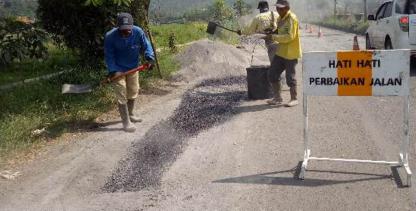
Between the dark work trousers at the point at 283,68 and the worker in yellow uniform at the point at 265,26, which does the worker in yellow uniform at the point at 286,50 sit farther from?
the worker in yellow uniform at the point at 265,26

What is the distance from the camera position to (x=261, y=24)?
8.98 metres

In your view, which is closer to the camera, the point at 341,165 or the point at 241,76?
the point at 341,165

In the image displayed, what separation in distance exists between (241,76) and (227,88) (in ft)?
4.71

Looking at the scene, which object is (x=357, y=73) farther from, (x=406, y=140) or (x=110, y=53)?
(x=110, y=53)

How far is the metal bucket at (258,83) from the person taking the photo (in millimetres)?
8852

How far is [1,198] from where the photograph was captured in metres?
5.30

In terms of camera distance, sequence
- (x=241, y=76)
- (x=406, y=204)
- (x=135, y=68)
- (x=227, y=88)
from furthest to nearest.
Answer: (x=241, y=76), (x=227, y=88), (x=135, y=68), (x=406, y=204)

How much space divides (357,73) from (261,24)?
4.01m

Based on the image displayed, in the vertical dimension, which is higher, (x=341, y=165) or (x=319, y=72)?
(x=319, y=72)

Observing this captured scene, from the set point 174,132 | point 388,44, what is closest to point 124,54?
point 174,132

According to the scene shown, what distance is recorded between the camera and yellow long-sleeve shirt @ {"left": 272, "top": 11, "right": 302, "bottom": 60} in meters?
7.93

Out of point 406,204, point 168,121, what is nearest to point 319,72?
point 406,204

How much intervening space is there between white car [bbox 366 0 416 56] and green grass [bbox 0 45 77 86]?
840 cm

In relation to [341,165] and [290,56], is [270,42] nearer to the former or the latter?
[290,56]
